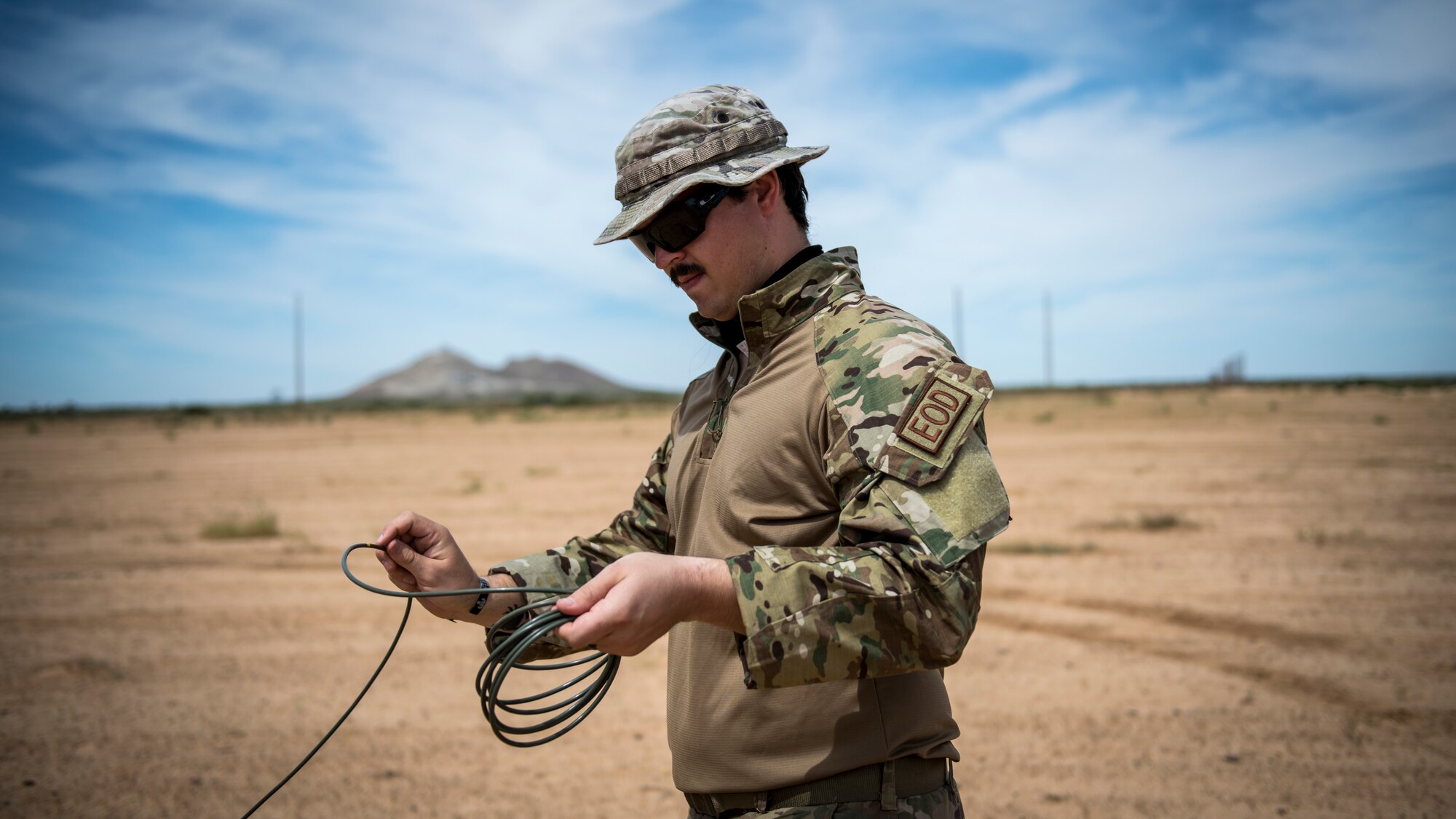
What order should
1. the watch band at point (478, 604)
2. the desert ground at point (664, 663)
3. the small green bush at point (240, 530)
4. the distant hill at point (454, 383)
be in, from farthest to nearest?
the distant hill at point (454, 383) → the small green bush at point (240, 530) → the desert ground at point (664, 663) → the watch band at point (478, 604)

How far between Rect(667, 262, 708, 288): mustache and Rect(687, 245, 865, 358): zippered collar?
0.34 feet

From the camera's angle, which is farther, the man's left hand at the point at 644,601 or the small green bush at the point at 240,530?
the small green bush at the point at 240,530

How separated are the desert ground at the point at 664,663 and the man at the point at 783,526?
3190mm

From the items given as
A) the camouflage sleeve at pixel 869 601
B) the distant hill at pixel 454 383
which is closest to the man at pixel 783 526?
the camouflage sleeve at pixel 869 601

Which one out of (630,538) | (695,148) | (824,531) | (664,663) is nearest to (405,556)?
(630,538)

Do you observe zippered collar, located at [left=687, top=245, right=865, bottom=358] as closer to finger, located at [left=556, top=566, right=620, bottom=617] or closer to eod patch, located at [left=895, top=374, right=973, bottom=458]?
eod patch, located at [left=895, top=374, right=973, bottom=458]

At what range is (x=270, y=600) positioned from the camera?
861 cm

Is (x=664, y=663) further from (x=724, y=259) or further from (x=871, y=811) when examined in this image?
(x=724, y=259)

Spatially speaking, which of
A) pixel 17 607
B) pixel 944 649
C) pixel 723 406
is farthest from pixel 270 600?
pixel 944 649

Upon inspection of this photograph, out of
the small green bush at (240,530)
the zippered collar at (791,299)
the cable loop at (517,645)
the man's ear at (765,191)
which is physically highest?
the man's ear at (765,191)

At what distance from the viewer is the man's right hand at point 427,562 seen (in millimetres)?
1789

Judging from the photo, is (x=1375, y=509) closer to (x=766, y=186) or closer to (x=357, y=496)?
(x=766, y=186)

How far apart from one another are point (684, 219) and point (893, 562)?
2.52 feet

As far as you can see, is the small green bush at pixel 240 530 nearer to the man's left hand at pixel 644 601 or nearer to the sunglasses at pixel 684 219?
the sunglasses at pixel 684 219
